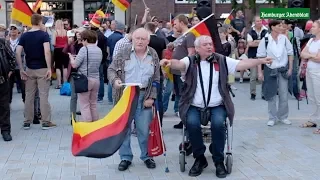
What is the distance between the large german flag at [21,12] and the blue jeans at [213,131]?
511 centimetres

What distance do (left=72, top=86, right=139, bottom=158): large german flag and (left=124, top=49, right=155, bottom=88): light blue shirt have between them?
262 mm

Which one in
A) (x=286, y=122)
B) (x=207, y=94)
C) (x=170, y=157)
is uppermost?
(x=207, y=94)

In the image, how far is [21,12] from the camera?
438 inches

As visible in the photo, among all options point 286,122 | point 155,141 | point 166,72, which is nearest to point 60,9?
point 286,122

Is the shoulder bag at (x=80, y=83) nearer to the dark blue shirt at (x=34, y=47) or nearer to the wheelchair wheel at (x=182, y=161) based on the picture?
the dark blue shirt at (x=34, y=47)

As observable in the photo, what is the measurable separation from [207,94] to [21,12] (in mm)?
5327

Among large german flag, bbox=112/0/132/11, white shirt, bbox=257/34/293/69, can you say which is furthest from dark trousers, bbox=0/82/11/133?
large german flag, bbox=112/0/132/11

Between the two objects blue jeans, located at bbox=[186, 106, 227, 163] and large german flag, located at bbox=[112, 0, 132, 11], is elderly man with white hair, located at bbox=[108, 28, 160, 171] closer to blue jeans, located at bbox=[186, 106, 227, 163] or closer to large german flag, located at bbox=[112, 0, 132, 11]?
blue jeans, located at bbox=[186, 106, 227, 163]

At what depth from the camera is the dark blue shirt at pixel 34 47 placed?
33.0ft

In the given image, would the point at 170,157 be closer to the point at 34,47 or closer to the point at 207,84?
the point at 207,84

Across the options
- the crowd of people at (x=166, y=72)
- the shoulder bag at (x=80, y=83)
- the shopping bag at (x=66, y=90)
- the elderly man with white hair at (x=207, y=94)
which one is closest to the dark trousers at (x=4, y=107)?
the crowd of people at (x=166, y=72)

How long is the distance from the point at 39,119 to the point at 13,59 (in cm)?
181

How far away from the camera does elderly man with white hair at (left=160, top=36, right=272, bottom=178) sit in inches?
282

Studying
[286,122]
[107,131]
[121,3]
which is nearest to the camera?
[107,131]
